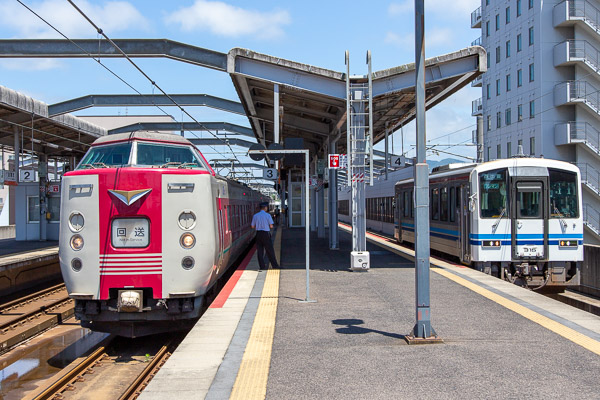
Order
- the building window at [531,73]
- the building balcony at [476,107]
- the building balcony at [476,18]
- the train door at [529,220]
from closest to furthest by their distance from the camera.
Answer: the train door at [529,220]
the building window at [531,73]
the building balcony at [476,18]
the building balcony at [476,107]

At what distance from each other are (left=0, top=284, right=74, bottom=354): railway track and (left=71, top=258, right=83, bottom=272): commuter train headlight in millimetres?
3435

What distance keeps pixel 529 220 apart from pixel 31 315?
37.0ft

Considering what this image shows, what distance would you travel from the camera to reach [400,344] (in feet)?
23.4

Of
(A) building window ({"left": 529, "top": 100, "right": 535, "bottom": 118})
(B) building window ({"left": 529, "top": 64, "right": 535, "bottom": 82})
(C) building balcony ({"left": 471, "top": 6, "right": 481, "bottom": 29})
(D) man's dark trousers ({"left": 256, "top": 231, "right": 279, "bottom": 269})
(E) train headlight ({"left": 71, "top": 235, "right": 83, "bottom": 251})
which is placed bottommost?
(D) man's dark trousers ({"left": 256, "top": 231, "right": 279, "bottom": 269})

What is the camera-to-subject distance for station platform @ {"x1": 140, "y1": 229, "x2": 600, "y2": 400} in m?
5.57

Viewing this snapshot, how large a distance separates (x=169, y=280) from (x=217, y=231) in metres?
1.15

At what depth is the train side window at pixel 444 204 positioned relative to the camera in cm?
1612

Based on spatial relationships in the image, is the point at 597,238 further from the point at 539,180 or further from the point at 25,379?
the point at 25,379

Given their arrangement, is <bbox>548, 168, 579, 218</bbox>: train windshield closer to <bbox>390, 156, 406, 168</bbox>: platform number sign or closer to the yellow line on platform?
the yellow line on platform

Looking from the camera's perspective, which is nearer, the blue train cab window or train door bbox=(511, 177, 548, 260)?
train door bbox=(511, 177, 548, 260)

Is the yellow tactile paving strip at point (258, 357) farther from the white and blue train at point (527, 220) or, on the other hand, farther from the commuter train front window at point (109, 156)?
the white and blue train at point (527, 220)

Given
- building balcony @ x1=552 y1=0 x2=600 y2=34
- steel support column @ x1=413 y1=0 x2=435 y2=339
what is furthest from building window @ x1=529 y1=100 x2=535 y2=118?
steel support column @ x1=413 y1=0 x2=435 y2=339

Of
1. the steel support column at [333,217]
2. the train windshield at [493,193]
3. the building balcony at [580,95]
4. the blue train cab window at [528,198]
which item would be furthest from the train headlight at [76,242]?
the building balcony at [580,95]

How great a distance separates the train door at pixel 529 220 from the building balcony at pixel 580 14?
77.6 feet
